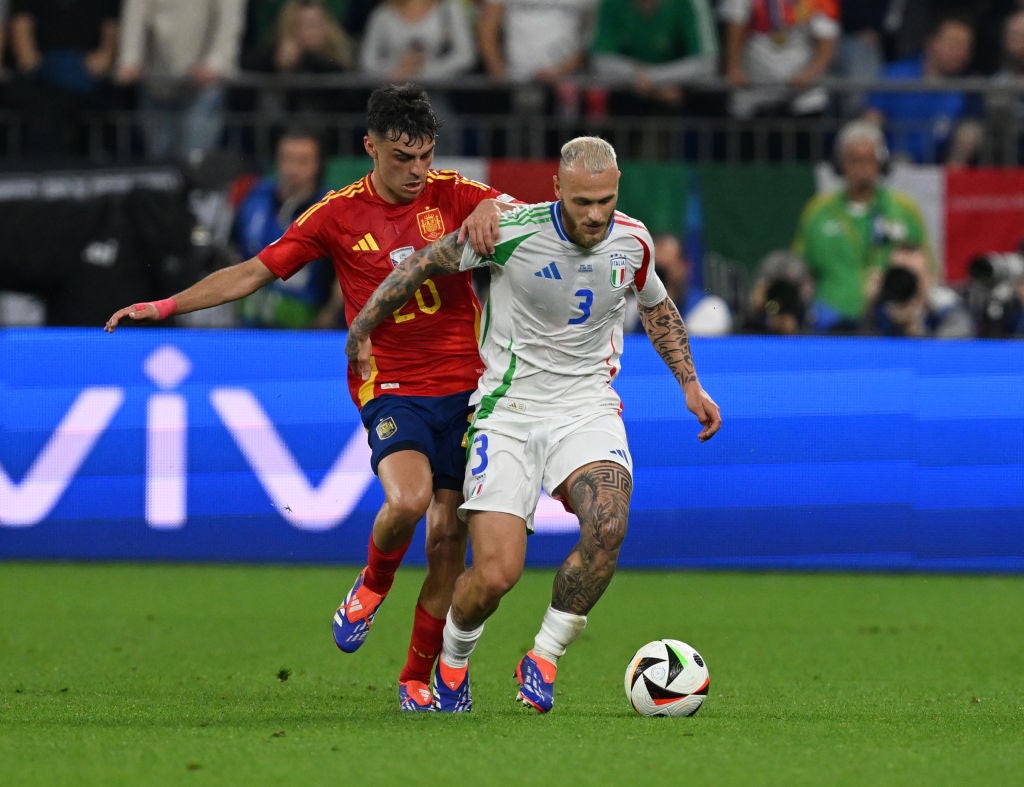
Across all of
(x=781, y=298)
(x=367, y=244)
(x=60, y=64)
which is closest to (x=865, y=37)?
(x=781, y=298)

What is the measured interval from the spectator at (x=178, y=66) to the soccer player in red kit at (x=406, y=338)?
7508mm

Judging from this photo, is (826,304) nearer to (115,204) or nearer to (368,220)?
(115,204)

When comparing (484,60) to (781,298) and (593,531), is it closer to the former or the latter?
(781,298)

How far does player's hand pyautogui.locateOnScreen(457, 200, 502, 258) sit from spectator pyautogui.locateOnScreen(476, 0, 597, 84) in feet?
26.7

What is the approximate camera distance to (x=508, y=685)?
8109 millimetres

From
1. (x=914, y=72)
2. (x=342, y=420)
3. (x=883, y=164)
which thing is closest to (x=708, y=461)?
(x=342, y=420)

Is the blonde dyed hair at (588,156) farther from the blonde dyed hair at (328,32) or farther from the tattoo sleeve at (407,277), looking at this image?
the blonde dyed hair at (328,32)

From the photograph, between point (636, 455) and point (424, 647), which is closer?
point (424, 647)

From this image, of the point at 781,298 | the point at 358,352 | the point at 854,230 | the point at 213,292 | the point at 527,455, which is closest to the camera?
the point at 527,455

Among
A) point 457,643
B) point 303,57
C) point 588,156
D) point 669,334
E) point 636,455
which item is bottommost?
point 636,455

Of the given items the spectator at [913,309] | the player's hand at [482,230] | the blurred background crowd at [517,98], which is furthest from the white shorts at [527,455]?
the blurred background crowd at [517,98]

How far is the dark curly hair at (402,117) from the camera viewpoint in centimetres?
703

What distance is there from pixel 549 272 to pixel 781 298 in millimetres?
6310

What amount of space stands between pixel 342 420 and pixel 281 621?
2001 millimetres
